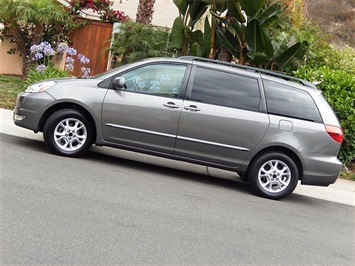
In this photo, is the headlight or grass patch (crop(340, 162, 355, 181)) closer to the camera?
the headlight

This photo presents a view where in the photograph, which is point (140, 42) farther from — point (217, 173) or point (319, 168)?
point (319, 168)

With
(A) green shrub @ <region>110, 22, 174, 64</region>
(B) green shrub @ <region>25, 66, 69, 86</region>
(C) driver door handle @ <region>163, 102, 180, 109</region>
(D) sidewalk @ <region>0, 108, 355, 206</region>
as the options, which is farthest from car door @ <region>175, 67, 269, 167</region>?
(A) green shrub @ <region>110, 22, 174, 64</region>

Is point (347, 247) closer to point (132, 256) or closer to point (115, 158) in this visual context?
point (132, 256)

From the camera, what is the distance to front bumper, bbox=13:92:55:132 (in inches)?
318

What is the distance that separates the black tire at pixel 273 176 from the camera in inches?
318

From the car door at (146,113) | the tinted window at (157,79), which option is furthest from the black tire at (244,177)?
the tinted window at (157,79)

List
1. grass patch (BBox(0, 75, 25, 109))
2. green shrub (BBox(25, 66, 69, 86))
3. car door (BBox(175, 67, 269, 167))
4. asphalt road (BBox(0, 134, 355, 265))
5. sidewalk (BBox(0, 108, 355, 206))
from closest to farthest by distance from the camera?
asphalt road (BBox(0, 134, 355, 265)), car door (BBox(175, 67, 269, 167)), sidewalk (BBox(0, 108, 355, 206)), grass patch (BBox(0, 75, 25, 109)), green shrub (BBox(25, 66, 69, 86))

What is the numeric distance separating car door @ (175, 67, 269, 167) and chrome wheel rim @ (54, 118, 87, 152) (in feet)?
4.87

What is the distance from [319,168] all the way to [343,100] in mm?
3335

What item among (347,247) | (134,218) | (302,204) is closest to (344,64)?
(302,204)

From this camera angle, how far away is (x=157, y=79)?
820 cm

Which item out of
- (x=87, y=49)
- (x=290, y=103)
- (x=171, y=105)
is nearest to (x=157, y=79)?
(x=171, y=105)

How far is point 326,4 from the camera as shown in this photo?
48.4 meters

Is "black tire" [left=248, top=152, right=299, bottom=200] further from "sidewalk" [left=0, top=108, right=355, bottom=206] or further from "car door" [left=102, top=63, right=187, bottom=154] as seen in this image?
"car door" [left=102, top=63, right=187, bottom=154]
